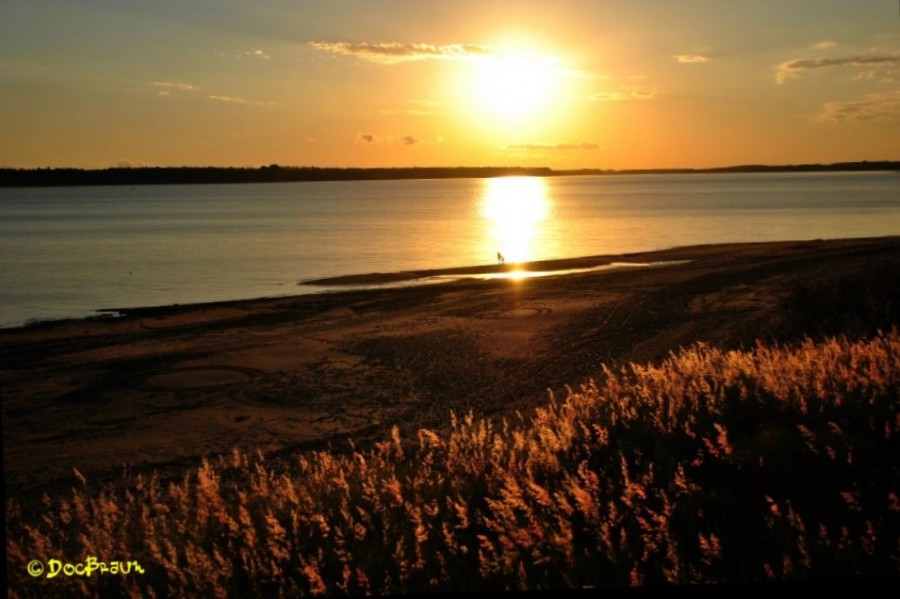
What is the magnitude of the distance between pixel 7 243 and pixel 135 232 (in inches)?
590

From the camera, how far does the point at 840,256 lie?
36.3 metres

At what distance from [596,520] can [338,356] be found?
568 inches

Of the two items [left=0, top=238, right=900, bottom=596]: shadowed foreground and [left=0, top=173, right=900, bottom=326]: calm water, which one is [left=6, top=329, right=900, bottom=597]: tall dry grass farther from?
[left=0, top=173, right=900, bottom=326]: calm water

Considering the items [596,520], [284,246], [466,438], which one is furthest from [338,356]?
[284,246]

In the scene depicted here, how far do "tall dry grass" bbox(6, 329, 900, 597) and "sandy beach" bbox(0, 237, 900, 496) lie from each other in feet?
16.7

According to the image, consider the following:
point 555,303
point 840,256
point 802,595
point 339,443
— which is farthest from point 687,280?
point 802,595

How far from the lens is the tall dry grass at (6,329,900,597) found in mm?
4922

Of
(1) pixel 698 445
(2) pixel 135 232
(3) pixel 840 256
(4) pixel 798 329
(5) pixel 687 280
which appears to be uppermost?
(2) pixel 135 232

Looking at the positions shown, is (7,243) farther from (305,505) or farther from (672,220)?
(305,505)

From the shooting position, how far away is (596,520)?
5.38m

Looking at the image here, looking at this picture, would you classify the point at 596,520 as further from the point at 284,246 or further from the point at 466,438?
the point at 284,246

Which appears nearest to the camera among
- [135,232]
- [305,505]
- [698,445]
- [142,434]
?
[305,505]

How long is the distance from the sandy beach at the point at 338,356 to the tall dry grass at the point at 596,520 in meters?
5.09

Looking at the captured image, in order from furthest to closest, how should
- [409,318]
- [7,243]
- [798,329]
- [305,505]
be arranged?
[7,243] → [409,318] → [798,329] → [305,505]
